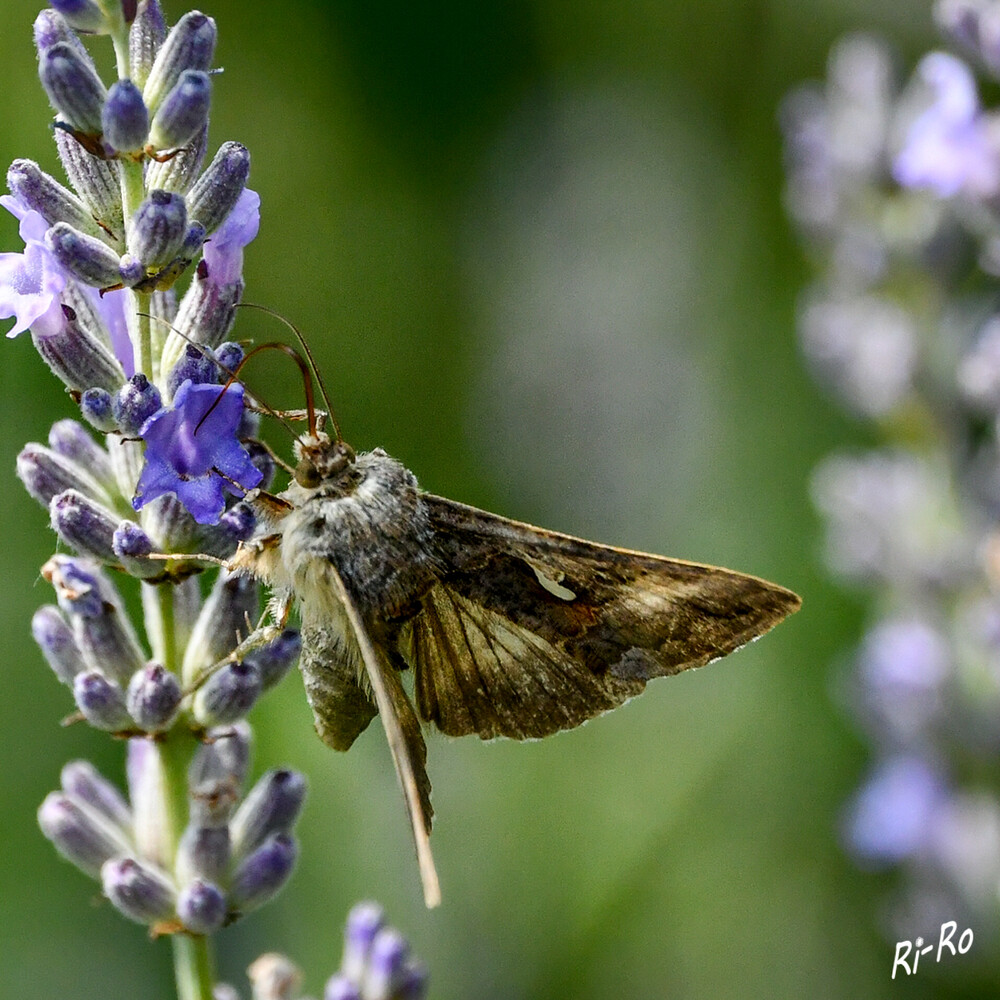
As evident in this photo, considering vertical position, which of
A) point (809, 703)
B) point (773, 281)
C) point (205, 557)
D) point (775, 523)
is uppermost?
point (773, 281)

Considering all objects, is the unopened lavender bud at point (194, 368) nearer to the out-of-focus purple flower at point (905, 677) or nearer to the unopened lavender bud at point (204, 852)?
the unopened lavender bud at point (204, 852)

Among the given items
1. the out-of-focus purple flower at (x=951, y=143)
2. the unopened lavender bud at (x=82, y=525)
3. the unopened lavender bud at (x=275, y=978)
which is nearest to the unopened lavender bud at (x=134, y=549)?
the unopened lavender bud at (x=82, y=525)

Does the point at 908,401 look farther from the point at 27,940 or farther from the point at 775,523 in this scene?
the point at 27,940

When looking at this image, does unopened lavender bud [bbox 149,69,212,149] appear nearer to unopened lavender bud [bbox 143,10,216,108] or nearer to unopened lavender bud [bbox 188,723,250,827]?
unopened lavender bud [bbox 143,10,216,108]

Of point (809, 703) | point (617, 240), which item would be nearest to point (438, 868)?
point (809, 703)

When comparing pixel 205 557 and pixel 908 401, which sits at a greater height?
pixel 908 401

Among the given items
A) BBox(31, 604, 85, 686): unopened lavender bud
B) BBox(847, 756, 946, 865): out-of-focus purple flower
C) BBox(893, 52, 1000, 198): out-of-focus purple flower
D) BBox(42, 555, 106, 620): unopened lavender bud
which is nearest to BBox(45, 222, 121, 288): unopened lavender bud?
BBox(42, 555, 106, 620): unopened lavender bud
